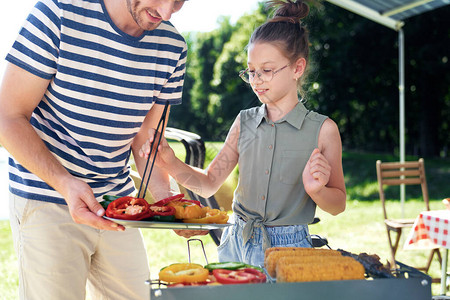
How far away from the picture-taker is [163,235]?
271 inches

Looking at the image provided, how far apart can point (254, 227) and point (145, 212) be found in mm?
578

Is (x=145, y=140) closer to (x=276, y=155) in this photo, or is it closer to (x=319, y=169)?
(x=276, y=155)

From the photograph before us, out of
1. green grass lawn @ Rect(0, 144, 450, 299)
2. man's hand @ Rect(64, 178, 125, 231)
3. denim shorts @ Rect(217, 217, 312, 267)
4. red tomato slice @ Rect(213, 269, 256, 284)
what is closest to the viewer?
red tomato slice @ Rect(213, 269, 256, 284)

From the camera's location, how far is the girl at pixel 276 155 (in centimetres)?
180

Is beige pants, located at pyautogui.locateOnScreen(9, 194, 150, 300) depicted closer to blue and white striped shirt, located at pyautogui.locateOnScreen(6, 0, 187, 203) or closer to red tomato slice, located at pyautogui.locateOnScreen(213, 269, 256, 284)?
blue and white striped shirt, located at pyautogui.locateOnScreen(6, 0, 187, 203)

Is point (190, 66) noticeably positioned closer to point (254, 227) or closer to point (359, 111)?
point (359, 111)

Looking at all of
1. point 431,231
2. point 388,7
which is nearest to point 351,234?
point 388,7

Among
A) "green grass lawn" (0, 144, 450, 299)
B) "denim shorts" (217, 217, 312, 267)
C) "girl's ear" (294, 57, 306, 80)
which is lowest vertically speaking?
"green grass lawn" (0, 144, 450, 299)

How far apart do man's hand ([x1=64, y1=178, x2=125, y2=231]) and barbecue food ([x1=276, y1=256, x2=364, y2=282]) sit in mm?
485

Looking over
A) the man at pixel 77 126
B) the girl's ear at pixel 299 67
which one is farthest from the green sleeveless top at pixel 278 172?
the man at pixel 77 126

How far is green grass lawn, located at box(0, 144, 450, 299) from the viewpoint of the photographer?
520 cm

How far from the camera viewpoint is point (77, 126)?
66.2 inches

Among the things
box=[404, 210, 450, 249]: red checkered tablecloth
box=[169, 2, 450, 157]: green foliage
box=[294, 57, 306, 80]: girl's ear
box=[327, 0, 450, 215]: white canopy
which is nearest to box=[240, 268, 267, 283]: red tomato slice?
box=[294, 57, 306, 80]: girl's ear

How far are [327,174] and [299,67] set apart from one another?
54 cm
